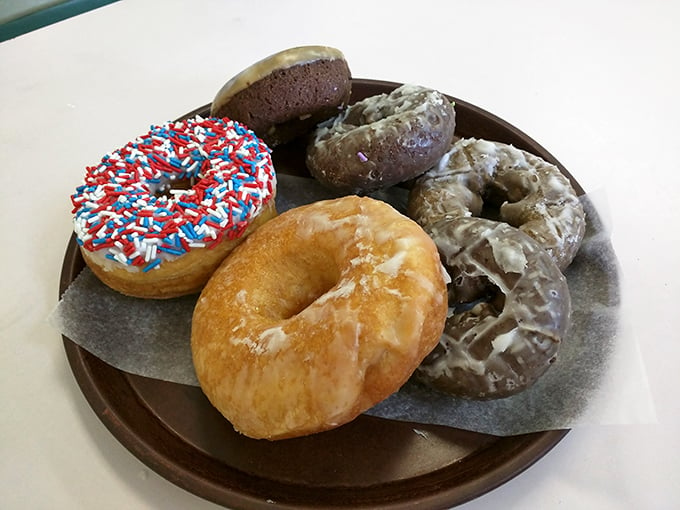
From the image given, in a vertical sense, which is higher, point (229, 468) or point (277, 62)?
point (277, 62)

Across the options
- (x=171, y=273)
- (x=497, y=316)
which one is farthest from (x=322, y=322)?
(x=171, y=273)

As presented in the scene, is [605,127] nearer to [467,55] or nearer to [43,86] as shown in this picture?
[467,55]

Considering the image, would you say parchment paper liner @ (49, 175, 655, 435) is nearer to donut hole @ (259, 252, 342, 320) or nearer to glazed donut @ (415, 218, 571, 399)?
glazed donut @ (415, 218, 571, 399)

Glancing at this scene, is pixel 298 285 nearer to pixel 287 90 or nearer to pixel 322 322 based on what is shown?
pixel 322 322

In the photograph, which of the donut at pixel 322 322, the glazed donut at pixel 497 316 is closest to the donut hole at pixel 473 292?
the glazed donut at pixel 497 316

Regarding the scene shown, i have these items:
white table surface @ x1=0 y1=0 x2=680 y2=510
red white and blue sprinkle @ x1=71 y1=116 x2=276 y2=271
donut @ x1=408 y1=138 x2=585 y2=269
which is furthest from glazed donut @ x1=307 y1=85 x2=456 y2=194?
white table surface @ x1=0 y1=0 x2=680 y2=510

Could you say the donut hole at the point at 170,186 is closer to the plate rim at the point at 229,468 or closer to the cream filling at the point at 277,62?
the cream filling at the point at 277,62
